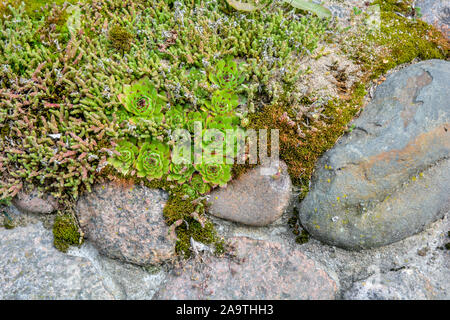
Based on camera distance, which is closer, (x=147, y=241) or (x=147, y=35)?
(x=147, y=241)

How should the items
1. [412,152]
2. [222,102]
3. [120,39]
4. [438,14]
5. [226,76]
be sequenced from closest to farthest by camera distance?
[412,152] < [222,102] < [226,76] < [120,39] < [438,14]

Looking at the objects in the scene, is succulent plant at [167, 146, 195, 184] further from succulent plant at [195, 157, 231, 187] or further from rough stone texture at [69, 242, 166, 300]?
rough stone texture at [69, 242, 166, 300]

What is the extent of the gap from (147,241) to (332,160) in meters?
2.41

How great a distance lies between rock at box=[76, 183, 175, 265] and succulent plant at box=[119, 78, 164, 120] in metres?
0.94

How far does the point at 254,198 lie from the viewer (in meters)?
4.00

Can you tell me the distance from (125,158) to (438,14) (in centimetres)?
517

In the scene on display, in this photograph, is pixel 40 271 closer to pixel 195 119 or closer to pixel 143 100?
pixel 143 100

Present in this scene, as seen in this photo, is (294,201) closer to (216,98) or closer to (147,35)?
(216,98)

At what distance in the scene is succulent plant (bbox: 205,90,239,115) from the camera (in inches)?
162

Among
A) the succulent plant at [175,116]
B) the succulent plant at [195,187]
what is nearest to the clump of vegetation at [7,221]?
the succulent plant at [195,187]

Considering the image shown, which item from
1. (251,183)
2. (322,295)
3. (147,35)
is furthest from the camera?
(147,35)

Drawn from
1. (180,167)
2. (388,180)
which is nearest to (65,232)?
(180,167)
